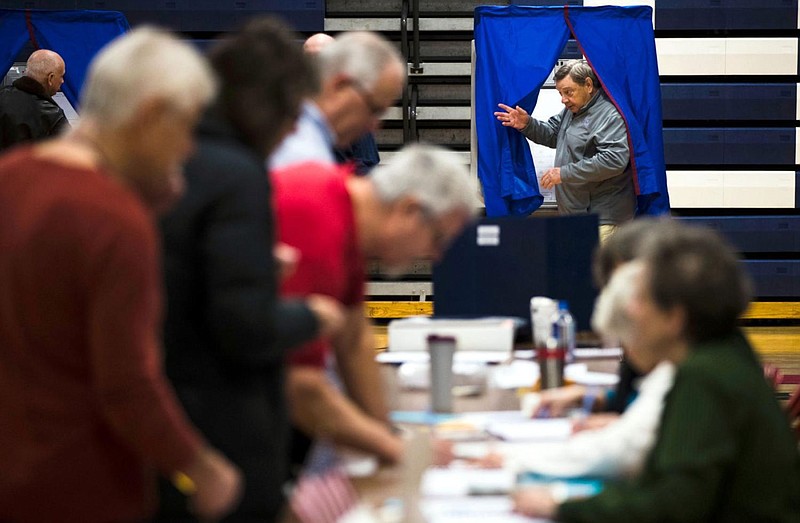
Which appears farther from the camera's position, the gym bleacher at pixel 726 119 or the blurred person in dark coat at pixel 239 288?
the gym bleacher at pixel 726 119

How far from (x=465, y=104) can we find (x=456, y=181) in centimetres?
772

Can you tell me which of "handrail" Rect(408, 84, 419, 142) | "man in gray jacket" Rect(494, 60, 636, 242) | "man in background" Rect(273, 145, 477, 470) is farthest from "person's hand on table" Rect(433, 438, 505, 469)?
"handrail" Rect(408, 84, 419, 142)

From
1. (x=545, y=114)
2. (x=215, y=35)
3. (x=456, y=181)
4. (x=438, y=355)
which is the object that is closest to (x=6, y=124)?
(x=215, y=35)

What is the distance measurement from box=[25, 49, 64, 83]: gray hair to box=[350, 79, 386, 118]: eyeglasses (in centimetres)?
517

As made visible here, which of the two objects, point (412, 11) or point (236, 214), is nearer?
point (236, 214)

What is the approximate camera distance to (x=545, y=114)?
8.67 metres

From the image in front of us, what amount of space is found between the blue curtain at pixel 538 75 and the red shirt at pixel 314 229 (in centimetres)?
570

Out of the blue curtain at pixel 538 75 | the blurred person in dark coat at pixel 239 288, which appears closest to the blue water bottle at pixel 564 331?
the blurred person in dark coat at pixel 239 288

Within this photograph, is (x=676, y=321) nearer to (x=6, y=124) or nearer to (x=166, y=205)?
(x=166, y=205)

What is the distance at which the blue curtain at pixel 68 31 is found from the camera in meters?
8.21

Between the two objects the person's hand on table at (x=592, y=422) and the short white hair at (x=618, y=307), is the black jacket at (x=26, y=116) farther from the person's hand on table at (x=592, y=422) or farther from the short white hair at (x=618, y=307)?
the short white hair at (x=618, y=307)

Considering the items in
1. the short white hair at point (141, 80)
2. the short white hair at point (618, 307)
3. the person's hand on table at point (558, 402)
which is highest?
the short white hair at point (141, 80)

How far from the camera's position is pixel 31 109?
271 inches

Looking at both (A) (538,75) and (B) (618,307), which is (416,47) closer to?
(A) (538,75)
